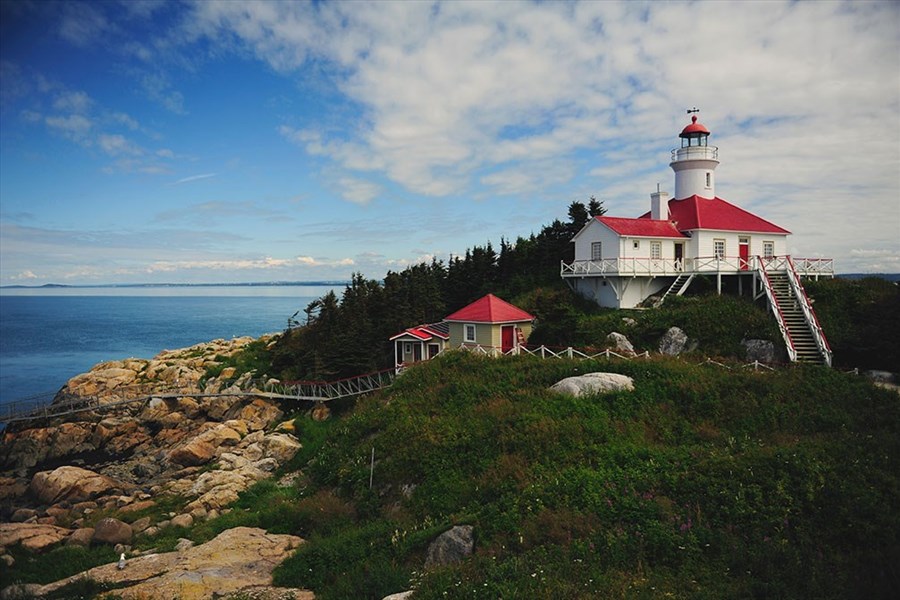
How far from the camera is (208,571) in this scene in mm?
11594

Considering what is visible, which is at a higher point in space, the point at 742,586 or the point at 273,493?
the point at 742,586

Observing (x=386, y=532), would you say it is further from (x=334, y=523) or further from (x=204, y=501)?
(x=204, y=501)

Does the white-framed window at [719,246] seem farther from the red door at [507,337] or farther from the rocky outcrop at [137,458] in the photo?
the rocky outcrop at [137,458]

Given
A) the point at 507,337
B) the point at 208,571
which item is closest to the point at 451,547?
the point at 208,571

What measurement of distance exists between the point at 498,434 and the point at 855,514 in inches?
329

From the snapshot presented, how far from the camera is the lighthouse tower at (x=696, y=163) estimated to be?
101 ft

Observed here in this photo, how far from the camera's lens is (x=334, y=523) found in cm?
1446

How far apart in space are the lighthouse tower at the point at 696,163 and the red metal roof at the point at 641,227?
153 inches

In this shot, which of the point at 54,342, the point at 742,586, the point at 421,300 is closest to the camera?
the point at 742,586

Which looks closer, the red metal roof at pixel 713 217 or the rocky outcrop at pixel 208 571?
the rocky outcrop at pixel 208 571

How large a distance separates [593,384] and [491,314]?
27.7ft

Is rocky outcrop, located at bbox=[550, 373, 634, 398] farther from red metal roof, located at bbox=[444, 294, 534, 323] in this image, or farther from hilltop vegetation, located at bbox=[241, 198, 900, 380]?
red metal roof, located at bbox=[444, 294, 534, 323]

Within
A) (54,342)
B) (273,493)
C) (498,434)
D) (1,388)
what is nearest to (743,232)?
(498,434)

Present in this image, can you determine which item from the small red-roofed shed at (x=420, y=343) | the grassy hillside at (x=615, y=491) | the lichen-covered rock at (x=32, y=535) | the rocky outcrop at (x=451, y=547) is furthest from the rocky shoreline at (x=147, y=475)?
the small red-roofed shed at (x=420, y=343)
